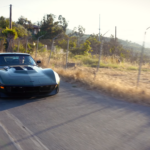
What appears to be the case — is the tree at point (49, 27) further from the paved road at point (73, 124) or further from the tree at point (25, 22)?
the paved road at point (73, 124)

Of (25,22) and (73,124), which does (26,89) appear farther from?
(25,22)

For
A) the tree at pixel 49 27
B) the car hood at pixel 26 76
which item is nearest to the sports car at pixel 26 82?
the car hood at pixel 26 76

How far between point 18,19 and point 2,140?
4631 cm

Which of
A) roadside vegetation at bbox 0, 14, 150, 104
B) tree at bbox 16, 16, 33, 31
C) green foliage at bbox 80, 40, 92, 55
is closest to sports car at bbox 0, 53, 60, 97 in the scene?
roadside vegetation at bbox 0, 14, 150, 104

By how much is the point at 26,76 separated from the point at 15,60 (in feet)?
4.85

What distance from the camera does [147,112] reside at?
462 centimetres

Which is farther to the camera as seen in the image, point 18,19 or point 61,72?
point 18,19

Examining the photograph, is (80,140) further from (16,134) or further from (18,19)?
(18,19)

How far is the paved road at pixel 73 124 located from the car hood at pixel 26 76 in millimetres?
493

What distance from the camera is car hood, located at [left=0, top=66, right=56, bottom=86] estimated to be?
16.6 feet

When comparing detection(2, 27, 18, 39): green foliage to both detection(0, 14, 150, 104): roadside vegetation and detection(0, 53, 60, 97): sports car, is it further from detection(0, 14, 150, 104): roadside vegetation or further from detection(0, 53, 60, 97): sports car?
detection(0, 53, 60, 97): sports car

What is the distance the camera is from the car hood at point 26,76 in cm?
506

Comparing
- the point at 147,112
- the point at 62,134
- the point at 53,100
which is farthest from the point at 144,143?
the point at 53,100

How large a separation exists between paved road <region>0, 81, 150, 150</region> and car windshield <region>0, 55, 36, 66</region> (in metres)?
1.54
